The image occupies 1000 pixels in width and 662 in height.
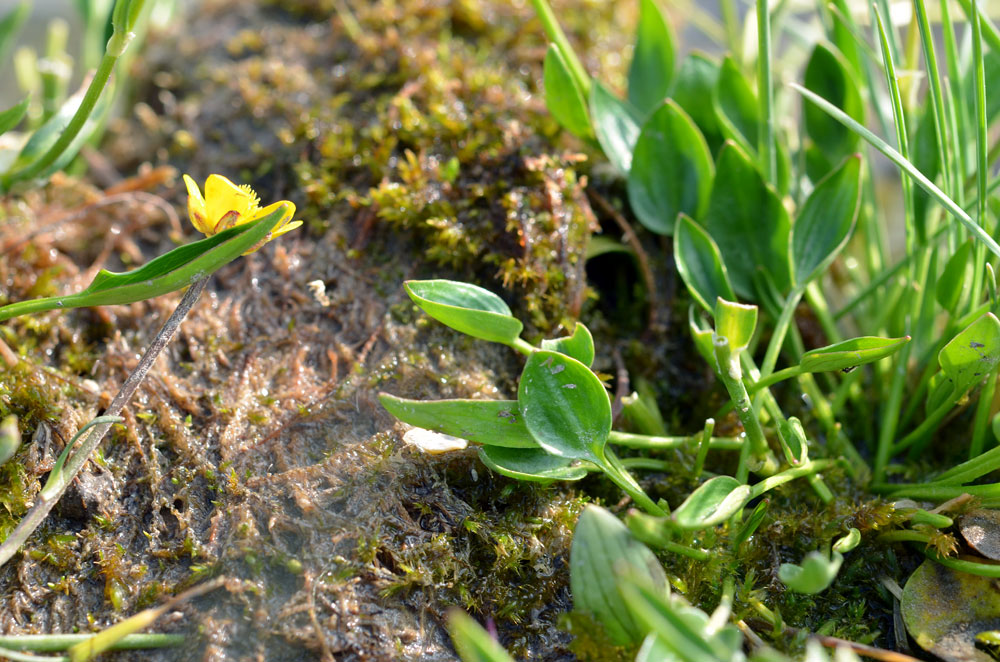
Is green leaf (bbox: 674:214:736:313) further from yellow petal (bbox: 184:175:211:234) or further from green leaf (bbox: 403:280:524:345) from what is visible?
yellow petal (bbox: 184:175:211:234)

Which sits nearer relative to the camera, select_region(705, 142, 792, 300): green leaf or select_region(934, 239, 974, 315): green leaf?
select_region(934, 239, 974, 315): green leaf

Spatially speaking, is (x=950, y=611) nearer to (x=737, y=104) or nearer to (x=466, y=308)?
(x=466, y=308)

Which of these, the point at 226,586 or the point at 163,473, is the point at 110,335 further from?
the point at 226,586

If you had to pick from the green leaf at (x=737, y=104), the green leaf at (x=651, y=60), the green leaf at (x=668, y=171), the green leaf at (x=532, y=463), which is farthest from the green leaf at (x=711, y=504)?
the green leaf at (x=651, y=60)

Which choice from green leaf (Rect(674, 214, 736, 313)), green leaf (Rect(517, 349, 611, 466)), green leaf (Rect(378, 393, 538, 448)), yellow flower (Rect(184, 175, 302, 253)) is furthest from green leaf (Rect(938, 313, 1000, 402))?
yellow flower (Rect(184, 175, 302, 253))

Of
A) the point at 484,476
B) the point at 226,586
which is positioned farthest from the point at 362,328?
the point at 226,586

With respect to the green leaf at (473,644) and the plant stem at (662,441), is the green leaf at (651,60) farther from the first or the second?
the green leaf at (473,644)
